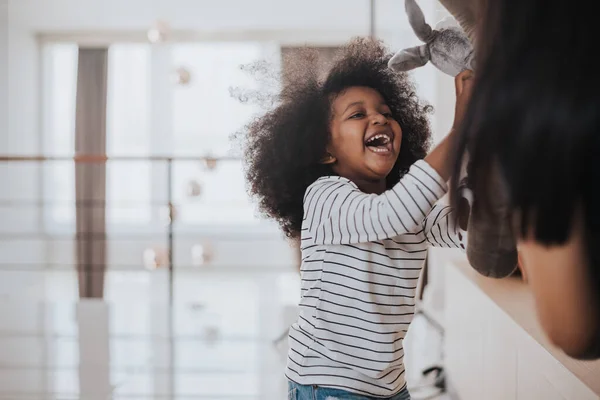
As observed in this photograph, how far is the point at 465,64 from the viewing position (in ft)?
2.84

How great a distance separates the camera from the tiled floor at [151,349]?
2271 mm

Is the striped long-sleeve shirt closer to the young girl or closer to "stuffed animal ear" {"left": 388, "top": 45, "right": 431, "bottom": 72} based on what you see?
the young girl

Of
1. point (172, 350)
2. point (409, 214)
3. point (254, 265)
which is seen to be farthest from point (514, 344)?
point (254, 265)

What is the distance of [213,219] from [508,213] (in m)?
5.56

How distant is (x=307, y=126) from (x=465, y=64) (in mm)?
290

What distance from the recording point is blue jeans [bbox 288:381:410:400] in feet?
3.10

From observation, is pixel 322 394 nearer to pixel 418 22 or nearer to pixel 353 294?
pixel 353 294

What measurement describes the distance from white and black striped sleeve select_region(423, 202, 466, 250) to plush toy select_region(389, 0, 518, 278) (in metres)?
0.03

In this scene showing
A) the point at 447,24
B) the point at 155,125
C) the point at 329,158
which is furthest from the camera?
the point at 155,125

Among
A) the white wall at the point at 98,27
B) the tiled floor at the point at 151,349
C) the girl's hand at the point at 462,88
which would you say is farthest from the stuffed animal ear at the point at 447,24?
the white wall at the point at 98,27

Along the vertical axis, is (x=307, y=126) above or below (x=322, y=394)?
above

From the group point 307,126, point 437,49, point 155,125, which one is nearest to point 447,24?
point 437,49

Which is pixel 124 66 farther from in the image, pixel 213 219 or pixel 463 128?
pixel 463 128

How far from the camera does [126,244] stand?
6.02m
